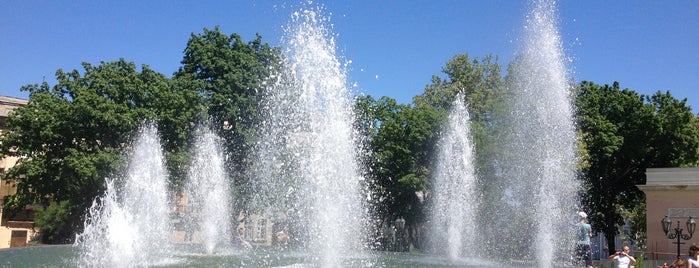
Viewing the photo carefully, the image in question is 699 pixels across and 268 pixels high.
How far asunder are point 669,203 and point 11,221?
40884 mm

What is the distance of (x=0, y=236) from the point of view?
46.4m

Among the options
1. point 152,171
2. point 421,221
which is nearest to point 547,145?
point 152,171

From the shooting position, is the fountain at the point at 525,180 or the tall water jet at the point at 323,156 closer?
the tall water jet at the point at 323,156

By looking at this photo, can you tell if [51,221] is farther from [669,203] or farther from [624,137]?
[669,203]

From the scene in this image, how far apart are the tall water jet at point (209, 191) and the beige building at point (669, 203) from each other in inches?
711

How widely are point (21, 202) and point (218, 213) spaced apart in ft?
31.3

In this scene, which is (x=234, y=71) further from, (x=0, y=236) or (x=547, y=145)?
(x=0, y=236)

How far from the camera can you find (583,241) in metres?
16.2

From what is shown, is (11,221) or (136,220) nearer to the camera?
(136,220)

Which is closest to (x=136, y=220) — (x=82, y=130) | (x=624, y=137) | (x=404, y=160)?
(x=82, y=130)

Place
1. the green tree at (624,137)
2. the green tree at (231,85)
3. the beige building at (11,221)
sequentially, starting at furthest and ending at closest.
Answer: the beige building at (11,221) < the green tree at (624,137) < the green tree at (231,85)

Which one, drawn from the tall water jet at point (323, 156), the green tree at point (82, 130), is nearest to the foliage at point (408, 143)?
the green tree at point (82, 130)

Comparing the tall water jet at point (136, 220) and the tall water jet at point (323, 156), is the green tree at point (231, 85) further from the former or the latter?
the tall water jet at point (323, 156)

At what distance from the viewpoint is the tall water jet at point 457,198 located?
27.9m
